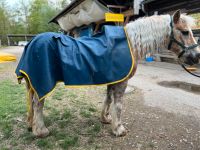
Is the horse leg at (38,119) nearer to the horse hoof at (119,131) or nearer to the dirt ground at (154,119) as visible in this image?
the dirt ground at (154,119)

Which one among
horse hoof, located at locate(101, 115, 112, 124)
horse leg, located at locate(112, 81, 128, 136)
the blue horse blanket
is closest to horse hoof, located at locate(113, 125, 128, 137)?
horse leg, located at locate(112, 81, 128, 136)

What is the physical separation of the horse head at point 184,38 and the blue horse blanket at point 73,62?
642mm

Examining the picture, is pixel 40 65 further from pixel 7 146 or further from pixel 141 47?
pixel 141 47

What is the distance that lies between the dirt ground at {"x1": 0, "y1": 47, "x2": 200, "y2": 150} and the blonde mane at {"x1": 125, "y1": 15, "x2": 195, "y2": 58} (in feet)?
3.69

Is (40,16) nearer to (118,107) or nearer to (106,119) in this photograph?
(106,119)

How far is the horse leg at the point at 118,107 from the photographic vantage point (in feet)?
9.24

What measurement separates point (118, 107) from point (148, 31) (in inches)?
40.9

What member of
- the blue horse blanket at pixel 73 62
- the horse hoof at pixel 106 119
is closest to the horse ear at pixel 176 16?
the blue horse blanket at pixel 73 62

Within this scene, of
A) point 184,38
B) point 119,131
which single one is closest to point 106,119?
point 119,131

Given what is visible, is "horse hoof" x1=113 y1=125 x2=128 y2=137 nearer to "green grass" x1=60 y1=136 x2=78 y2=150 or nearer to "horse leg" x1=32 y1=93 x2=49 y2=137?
"green grass" x1=60 y1=136 x2=78 y2=150

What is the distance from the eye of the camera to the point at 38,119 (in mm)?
2797

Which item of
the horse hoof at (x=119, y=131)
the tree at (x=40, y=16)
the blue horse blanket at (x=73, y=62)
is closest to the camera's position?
the blue horse blanket at (x=73, y=62)

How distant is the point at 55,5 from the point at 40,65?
3567 cm

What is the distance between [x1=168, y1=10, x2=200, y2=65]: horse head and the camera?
2.76 meters
